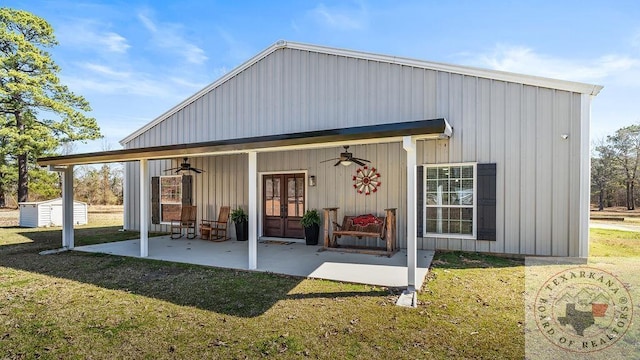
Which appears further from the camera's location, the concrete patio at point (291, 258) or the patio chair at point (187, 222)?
the patio chair at point (187, 222)

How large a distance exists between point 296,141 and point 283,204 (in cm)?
371

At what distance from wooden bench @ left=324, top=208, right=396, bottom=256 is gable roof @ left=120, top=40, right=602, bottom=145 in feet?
10.0

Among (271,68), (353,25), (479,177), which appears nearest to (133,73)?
(271,68)

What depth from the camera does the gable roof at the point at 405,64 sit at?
19.2 feet

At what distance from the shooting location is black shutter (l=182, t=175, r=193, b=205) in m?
9.55

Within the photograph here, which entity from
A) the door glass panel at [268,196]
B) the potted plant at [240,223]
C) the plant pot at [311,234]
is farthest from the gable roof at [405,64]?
the plant pot at [311,234]

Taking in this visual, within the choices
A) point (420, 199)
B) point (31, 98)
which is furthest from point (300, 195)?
point (31, 98)

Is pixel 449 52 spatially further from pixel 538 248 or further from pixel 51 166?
pixel 51 166

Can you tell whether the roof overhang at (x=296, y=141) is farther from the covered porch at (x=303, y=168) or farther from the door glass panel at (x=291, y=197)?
the door glass panel at (x=291, y=197)

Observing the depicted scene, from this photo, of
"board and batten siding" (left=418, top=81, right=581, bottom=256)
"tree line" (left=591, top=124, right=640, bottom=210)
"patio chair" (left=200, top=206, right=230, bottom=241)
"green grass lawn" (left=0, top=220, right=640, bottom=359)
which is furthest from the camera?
"tree line" (left=591, top=124, right=640, bottom=210)

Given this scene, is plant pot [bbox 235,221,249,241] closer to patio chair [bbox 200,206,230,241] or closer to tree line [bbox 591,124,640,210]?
patio chair [bbox 200,206,230,241]

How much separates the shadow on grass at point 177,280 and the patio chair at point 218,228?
243 cm

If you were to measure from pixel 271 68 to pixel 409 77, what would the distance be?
355cm

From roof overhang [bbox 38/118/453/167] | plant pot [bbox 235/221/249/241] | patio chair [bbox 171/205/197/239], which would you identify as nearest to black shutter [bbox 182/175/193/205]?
patio chair [bbox 171/205/197/239]
